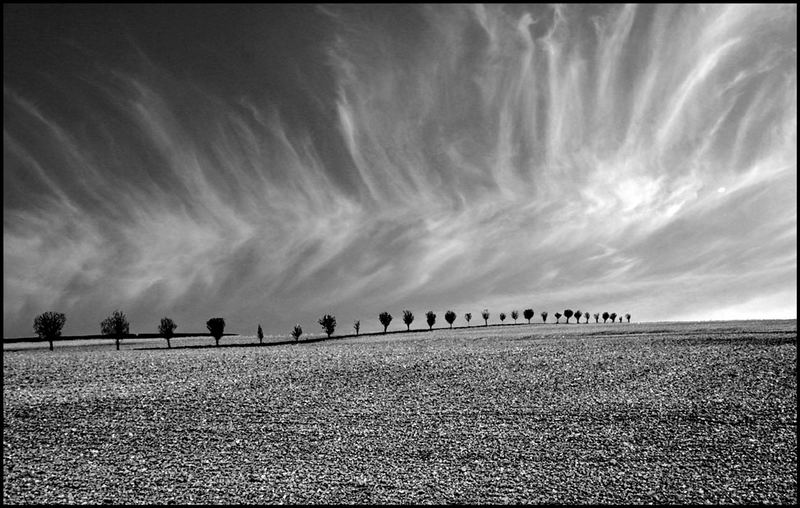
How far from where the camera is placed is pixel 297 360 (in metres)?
35.9

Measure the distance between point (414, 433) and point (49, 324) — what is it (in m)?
79.0

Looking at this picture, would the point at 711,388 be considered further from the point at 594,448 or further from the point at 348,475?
the point at 348,475

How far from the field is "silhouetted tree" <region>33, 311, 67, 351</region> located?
5162cm

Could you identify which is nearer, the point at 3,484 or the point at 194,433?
the point at 3,484

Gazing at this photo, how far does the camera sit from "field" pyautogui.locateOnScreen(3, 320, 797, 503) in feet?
50.8

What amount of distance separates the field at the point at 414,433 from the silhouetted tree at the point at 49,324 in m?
51.6

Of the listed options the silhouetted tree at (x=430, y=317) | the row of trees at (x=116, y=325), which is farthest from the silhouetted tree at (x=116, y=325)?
the silhouetted tree at (x=430, y=317)

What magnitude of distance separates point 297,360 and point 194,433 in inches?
622

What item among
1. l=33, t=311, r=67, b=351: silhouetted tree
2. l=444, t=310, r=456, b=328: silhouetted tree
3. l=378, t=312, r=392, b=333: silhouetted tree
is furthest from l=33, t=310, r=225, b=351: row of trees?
l=444, t=310, r=456, b=328: silhouetted tree

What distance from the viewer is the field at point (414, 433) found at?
15469 millimetres

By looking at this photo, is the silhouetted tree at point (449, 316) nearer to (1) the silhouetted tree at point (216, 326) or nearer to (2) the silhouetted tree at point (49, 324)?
(1) the silhouetted tree at point (216, 326)

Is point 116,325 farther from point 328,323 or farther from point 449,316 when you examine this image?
point 449,316

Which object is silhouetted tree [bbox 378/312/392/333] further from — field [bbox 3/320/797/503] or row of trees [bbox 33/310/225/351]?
field [bbox 3/320/797/503]

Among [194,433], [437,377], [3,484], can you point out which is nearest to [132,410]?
[194,433]
